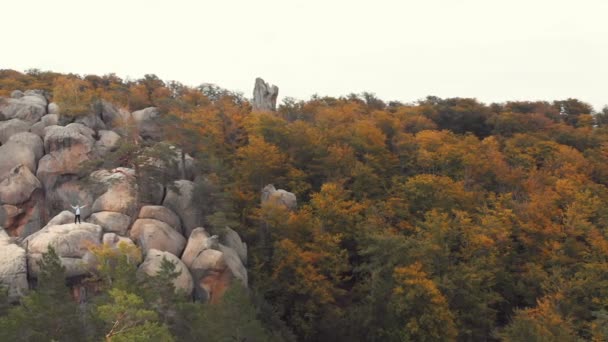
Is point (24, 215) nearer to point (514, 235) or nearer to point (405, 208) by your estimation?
point (405, 208)

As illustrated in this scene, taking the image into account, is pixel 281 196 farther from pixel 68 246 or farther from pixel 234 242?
pixel 68 246

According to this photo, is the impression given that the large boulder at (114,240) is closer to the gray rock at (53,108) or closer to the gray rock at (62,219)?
the gray rock at (62,219)

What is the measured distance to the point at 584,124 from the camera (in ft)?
194

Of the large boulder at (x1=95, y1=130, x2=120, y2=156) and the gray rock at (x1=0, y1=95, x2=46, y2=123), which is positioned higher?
the gray rock at (x1=0, y1=95, x2=46, y2=123)

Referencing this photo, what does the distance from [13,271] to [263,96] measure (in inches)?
1466

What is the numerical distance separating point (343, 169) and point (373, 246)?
37.8ft

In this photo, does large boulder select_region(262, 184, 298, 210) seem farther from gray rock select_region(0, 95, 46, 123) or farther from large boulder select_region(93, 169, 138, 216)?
gray rock select_region(0, 95, 46, 123)

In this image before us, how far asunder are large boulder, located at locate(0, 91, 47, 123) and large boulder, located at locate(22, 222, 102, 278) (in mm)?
14086

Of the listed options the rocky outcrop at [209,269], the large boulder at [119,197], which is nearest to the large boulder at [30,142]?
the large boulder at [119,197]

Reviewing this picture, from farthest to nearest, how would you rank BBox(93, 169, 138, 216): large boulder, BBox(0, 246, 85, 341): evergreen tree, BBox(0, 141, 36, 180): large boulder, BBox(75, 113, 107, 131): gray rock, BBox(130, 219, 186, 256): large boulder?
BBox(75, 113, 107, 131): gray rock → BBox(0, 141, 36, 180): large boulder → BBox(93, 169, 138, 216): large boulder → BBox(130, 219, 186, 256): large boulder → BBox(0, 246, 85, 341): evergreen tree

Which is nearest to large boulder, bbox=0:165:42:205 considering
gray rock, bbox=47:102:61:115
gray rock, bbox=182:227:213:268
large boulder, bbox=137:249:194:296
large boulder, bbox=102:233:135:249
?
gray rock, bbox=47:102:61:115

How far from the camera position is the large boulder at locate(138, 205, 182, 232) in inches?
1023

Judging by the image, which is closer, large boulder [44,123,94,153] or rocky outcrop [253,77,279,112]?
large boulder [44,123,94,153]

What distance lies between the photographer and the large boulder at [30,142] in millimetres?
30500
